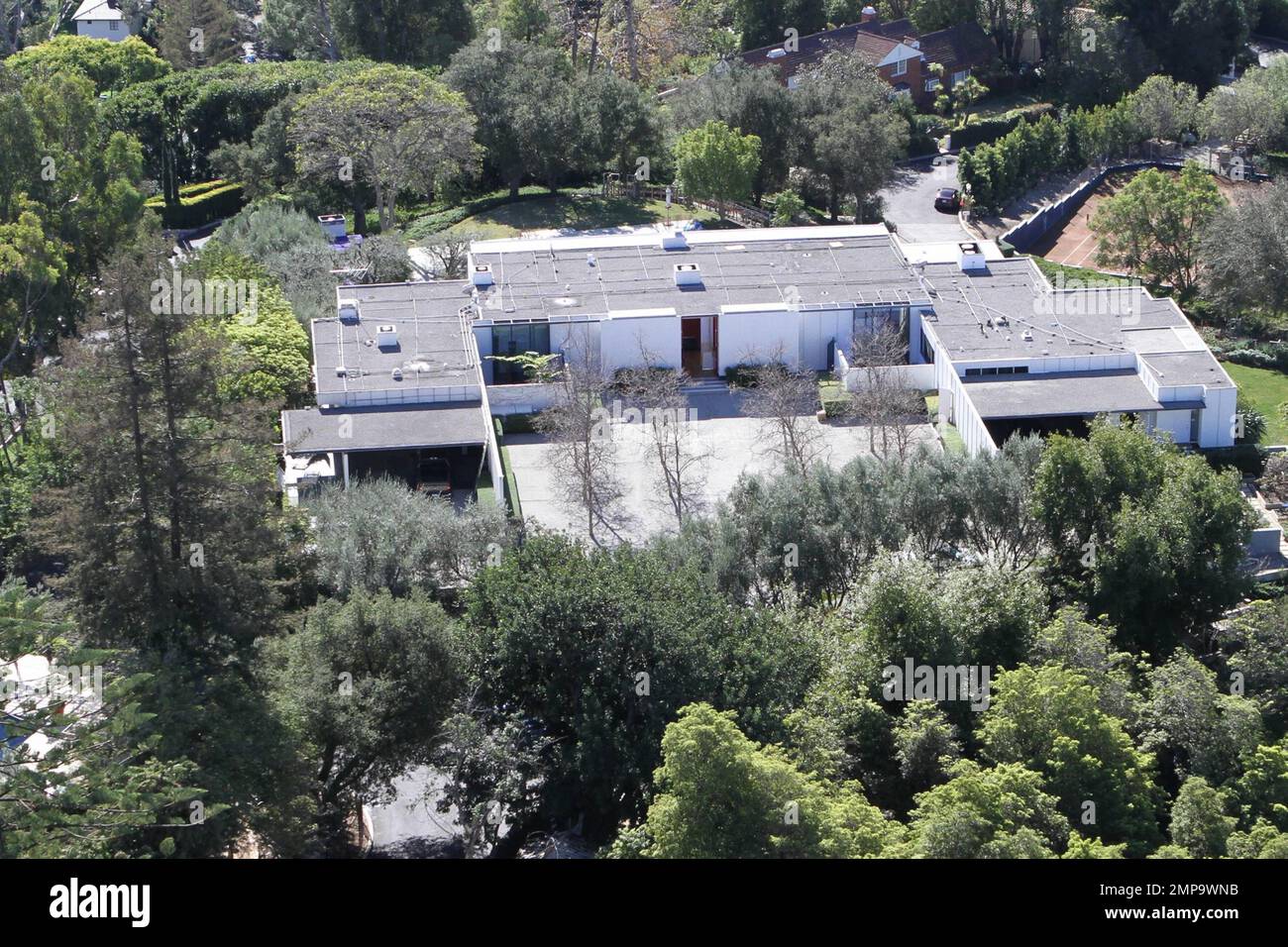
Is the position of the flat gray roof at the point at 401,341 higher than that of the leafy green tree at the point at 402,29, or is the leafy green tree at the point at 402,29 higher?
the leafy green tree at the point at 402,29

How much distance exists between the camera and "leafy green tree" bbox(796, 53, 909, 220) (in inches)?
2788

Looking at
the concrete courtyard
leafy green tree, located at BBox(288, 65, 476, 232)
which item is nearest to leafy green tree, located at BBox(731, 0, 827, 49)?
leafy green tree, located at BBox(288, 65, 476, 232)

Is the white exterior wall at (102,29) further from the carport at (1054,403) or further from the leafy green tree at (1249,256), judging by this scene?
the leafy green tree at (1249,256)

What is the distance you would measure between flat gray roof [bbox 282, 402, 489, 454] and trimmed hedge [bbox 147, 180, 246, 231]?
93.4ft

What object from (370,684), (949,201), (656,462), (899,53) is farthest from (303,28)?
(370,684)

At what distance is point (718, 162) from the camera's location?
226ft

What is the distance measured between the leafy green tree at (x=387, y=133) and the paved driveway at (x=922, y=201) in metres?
19.8

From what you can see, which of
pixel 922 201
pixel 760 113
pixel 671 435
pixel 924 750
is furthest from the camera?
pixel 922 201

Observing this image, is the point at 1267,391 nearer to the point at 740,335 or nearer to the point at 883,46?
the point at 740,335

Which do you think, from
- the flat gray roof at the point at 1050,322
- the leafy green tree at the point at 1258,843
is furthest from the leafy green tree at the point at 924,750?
the flat gray roof at the point at 1050,322

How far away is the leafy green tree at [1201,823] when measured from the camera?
29220mm

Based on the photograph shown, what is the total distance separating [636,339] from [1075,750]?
28.4m

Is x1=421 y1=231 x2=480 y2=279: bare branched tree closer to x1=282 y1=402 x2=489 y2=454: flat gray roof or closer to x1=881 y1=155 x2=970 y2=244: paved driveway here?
x1=282 y1=402 x2=489 y2=454: flat gray roof
